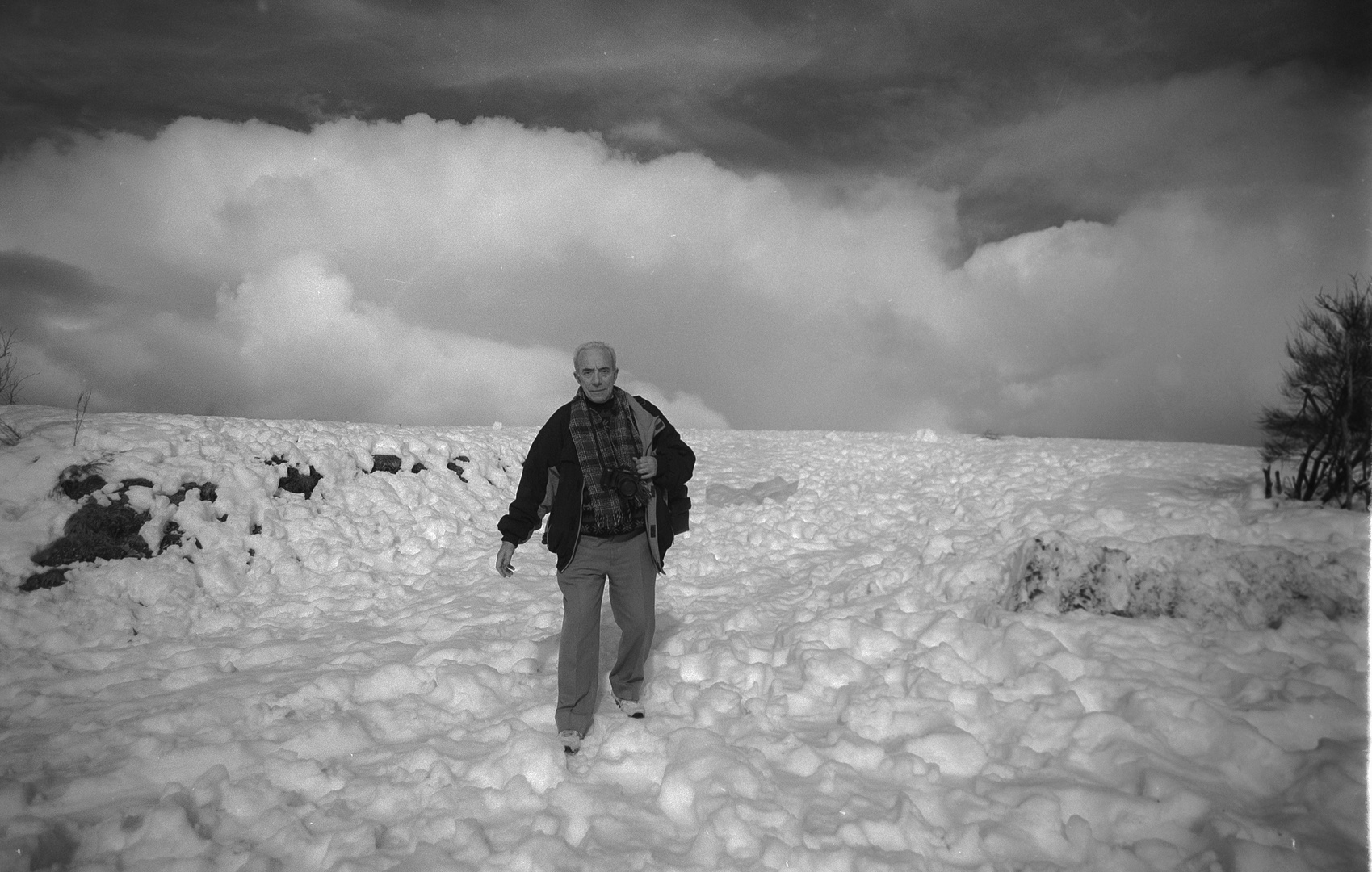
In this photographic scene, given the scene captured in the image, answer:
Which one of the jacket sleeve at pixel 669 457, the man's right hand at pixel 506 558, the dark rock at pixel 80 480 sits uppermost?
the jacket sleeve at pixel 669 457

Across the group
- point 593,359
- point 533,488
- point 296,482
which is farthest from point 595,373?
point 296,482

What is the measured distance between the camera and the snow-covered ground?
10.5 ft

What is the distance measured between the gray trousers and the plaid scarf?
138 millimetres

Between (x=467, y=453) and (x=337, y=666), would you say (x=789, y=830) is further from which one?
(x=467, y=453)

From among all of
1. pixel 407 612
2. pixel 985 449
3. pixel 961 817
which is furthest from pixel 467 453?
pixel 985 449

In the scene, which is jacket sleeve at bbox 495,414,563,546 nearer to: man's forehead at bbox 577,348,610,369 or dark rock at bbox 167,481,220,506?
man's forehead at bbox 577,348,610,369

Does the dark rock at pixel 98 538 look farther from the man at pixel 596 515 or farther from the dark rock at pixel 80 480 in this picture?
the man at pixel 596 515

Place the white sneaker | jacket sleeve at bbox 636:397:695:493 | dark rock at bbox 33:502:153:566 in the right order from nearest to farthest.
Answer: the white sneaker, jacket sleeve at bbox 636:397:695:493, dark rock at bbox 33:502:153:566

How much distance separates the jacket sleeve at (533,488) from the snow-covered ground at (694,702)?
1.36m

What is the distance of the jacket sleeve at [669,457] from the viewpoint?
15.0 ft

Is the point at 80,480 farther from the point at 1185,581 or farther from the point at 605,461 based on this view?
the point at 1185,581

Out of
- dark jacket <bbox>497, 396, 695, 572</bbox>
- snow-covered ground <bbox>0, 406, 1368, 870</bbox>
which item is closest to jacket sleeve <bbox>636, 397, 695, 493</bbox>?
dark jacket <bbox>497, 396, 695, 572</bbox>

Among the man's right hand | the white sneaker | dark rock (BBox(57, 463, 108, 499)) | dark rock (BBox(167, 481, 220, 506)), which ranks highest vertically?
dark rock (BBox(57, 463, 108, 499))

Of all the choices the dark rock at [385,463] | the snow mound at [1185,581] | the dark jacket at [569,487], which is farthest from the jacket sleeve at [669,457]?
the dark rock at [385,463]
